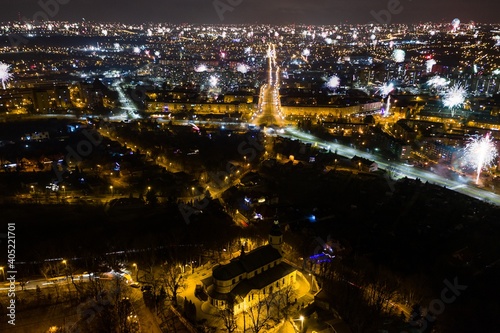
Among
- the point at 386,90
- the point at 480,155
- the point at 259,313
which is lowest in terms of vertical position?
the point at 259,313

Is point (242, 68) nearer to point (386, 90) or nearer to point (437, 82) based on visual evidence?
point (386, 90)

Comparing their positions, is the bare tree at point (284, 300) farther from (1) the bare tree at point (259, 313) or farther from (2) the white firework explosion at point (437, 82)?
(2) the white firework explosion at point (437, 82)

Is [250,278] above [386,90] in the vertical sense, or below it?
below

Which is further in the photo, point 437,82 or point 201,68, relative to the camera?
point 201,68

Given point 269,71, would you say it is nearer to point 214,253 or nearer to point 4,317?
point 214,253

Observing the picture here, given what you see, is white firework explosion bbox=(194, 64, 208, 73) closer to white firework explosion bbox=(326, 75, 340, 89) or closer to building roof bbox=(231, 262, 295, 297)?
white firework explosion bbox=(326, 75, 340, 89)

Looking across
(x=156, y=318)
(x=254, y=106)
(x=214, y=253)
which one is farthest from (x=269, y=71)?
(x=156, y=318)

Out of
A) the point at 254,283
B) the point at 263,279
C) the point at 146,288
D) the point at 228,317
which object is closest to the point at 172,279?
the point at 146,288
